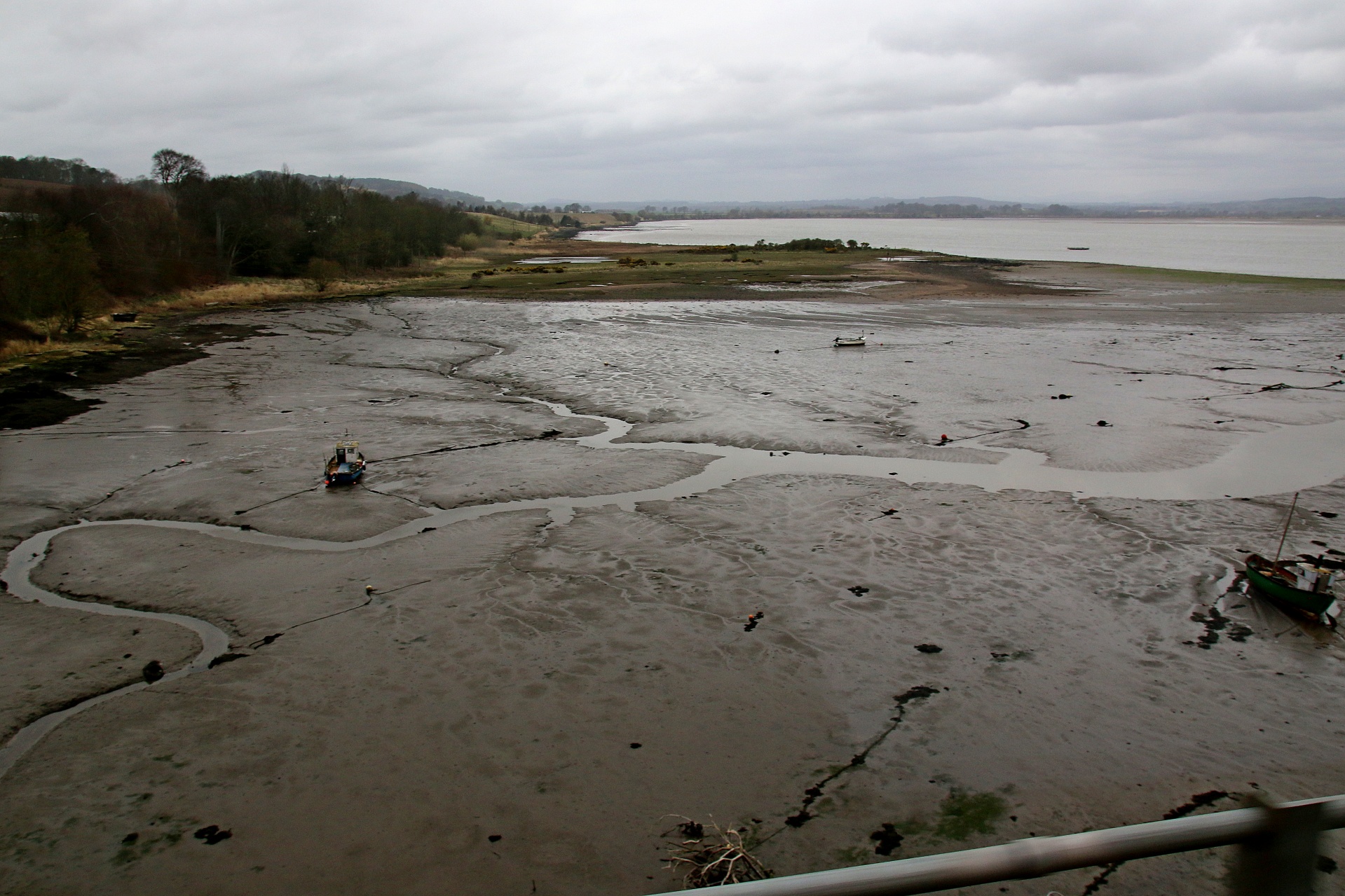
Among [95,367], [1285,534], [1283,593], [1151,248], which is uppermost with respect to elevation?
[1151,248]

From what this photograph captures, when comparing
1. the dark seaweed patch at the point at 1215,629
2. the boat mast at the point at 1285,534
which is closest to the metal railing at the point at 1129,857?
the dark seaweed patch at the point at 1215,629

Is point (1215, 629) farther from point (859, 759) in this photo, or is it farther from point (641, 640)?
point (641, 640)

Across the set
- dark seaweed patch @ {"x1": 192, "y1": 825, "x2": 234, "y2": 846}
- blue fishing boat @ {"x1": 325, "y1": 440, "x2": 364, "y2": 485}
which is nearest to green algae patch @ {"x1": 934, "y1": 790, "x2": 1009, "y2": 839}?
dark seaweed patch @ {"x1": 192, "y1": 825, "x2": 234, "y2": 846}

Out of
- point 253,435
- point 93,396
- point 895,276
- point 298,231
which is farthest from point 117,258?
point 895,276

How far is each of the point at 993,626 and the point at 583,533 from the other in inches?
250

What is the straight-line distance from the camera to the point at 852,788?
7492 mm

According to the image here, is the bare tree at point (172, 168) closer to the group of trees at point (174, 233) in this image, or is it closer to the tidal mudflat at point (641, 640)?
the group of trees at point (174, 233)

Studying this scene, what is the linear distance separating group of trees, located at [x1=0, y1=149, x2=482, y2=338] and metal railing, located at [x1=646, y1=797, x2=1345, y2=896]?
131ft

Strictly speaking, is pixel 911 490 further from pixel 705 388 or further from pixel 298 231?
pixel 298 231

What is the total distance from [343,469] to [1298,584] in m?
15.4

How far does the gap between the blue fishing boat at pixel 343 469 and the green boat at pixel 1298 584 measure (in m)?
14.8

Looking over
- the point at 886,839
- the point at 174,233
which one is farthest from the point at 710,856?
the point at 174,233

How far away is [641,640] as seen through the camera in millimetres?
10094

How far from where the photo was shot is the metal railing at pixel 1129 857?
1784 mm
